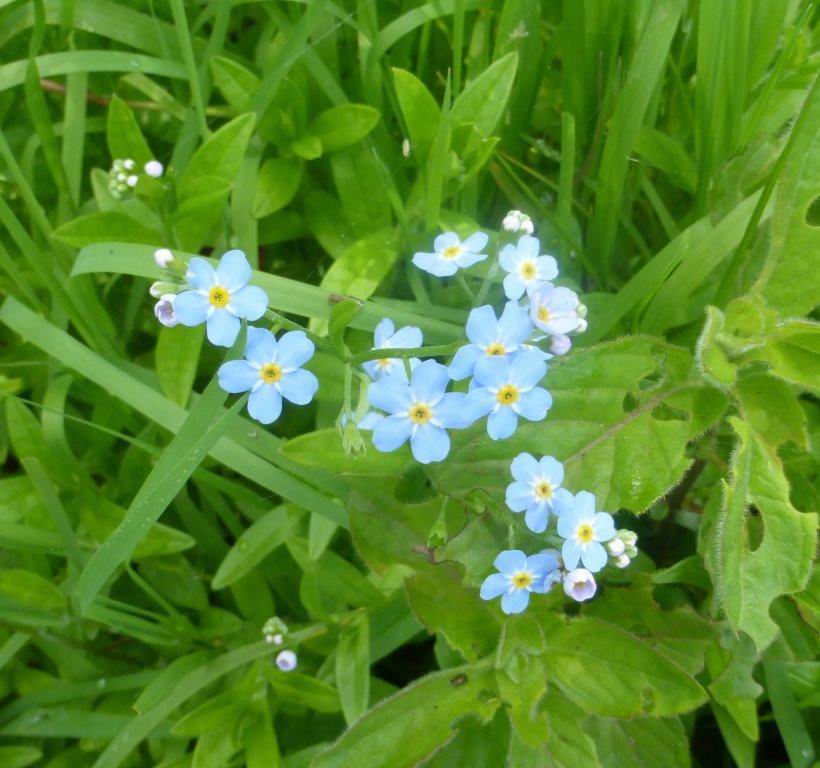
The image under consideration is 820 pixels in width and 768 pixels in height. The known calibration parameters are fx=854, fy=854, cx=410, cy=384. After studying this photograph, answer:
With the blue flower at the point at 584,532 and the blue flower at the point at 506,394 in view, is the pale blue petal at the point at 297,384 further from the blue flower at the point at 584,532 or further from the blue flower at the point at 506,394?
the blue flower at the point at 584,532

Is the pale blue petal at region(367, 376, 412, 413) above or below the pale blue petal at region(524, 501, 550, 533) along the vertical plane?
above

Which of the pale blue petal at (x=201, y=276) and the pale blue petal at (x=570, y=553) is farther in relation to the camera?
the pale blue petal at (x=570, y=553)

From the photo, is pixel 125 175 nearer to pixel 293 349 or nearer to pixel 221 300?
pixel 221 300

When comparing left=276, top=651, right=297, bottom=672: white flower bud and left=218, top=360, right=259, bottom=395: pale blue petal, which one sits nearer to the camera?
left=218, top=360, right=259, bottom=395: pale blue petal

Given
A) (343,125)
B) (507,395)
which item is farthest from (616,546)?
(343,125)

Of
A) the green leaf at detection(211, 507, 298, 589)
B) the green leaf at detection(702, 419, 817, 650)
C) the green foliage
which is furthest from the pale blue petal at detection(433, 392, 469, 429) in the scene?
the green leaf at detection(211, 507, 298, 589)

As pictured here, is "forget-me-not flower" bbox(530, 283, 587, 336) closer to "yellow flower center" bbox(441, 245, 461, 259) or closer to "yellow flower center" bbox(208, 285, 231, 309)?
"yellow flower center" bbox(441, 245, 461, 259)

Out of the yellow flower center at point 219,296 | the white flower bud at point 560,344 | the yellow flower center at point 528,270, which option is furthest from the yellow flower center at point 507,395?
the yellow flower center at point 219,296

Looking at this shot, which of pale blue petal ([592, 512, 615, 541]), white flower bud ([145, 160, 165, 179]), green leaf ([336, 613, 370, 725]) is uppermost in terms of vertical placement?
white flower bud ([145, 160, 165, 179])
